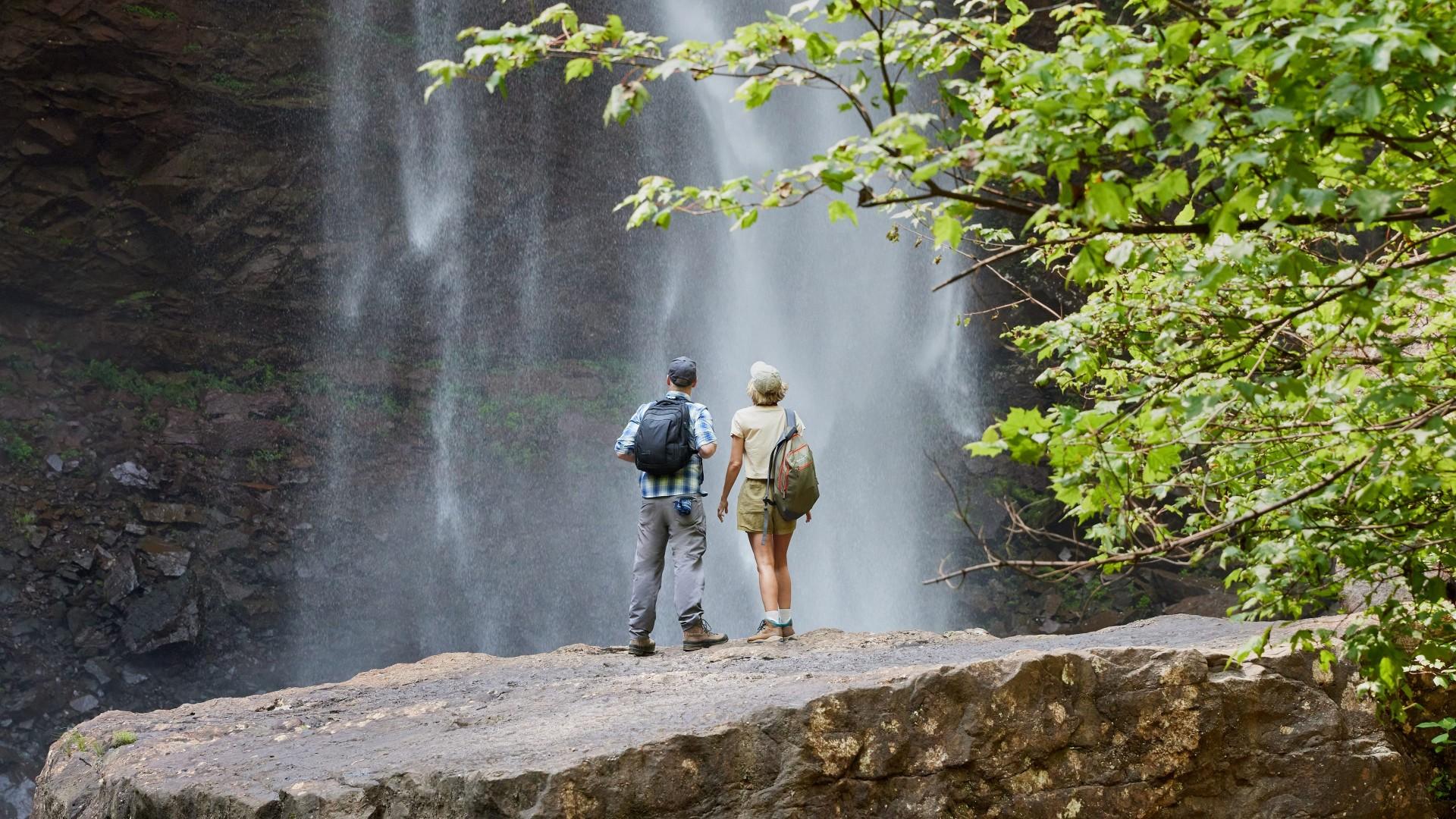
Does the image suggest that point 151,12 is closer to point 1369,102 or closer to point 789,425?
point 789,425

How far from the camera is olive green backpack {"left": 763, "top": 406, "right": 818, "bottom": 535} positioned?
16.9ft

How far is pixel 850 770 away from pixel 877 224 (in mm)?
12675

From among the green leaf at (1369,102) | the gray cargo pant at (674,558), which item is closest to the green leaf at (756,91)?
the green leaf at (1369,102)

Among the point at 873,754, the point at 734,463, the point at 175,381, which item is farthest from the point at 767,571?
the point at 175,381

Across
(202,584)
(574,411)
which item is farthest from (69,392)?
(574,411)

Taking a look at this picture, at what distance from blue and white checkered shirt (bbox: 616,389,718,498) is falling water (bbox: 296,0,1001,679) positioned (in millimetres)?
8560

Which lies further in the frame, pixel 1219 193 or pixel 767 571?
pixel 767 571

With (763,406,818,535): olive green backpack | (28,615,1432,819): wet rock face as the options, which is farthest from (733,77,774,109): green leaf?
(763,406,818,535): olive green backpack

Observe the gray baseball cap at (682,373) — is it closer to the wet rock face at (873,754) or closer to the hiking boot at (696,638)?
the hiking boot at (696,638)

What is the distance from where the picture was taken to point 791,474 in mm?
5160

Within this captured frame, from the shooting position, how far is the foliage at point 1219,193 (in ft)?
5.83

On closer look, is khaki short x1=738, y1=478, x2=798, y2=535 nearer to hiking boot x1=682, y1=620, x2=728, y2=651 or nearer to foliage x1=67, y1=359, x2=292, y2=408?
hiking boot x1=682, y1=620, x2=728, y2=651

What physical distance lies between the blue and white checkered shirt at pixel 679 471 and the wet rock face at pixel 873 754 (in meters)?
1.65

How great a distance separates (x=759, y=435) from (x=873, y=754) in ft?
8.16
